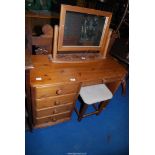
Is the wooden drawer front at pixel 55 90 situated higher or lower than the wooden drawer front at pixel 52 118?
higher

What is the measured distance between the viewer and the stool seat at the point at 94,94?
1570 mm

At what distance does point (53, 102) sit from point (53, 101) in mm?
18

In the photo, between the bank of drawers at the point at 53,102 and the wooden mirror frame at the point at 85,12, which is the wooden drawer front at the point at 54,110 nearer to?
the bank of drawers at the point at 53,102

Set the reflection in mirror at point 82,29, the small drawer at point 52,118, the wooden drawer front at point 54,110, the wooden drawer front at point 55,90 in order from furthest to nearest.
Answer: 1. the small drawer at point 52,118
2. the wooden drawer front at point 54,110
3. the reflection in mirror at point 82,29
4. the wooden drawer front at point 55,90

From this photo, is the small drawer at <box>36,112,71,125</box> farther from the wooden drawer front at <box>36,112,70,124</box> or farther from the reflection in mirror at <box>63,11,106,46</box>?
the reflection in mirror at <box>63,11,106,46</box>

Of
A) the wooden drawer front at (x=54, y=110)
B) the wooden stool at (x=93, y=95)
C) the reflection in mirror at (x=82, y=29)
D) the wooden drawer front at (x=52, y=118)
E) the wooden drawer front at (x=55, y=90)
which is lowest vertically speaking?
the wooden drawer front at (x=52, y=118)

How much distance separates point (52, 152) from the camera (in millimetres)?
1594

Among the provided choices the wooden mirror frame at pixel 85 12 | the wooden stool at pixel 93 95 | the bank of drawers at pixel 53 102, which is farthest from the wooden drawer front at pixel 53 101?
the wooden mirror frame at pixel 85 12

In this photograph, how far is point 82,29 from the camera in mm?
1459

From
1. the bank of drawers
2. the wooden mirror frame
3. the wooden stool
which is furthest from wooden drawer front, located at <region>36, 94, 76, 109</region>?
the wooden mirror frame

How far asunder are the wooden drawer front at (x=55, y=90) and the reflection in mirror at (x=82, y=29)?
0.44 m
